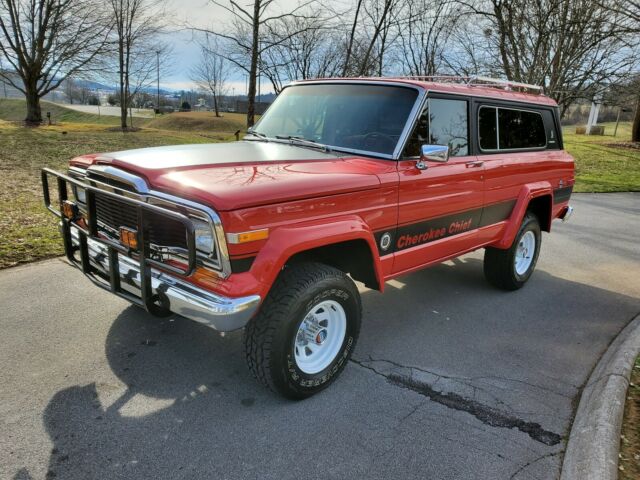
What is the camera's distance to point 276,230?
9.30 feet

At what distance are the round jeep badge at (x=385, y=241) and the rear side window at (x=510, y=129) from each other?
1.58m

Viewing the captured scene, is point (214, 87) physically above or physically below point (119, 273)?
above

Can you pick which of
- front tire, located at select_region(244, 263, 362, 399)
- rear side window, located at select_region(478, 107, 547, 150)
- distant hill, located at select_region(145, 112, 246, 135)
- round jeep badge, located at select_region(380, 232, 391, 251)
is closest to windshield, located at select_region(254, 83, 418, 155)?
round jeep badge, located at select_region(380, 232, 391, 251)

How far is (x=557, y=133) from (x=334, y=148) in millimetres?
3350

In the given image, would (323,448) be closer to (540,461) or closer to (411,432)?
(411,432)

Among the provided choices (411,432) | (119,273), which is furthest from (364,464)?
(119,273)

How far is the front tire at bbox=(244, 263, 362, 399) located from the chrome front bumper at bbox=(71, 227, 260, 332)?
0.81 feet

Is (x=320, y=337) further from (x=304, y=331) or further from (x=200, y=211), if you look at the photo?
(x=200, y=211)

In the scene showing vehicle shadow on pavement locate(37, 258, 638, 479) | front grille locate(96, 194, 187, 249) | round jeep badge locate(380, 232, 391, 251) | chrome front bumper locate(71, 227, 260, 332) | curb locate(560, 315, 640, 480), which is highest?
front grille locate(96, 194, 187, 249)

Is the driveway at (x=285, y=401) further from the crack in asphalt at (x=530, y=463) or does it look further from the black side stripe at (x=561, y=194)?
the black side stripe at (x=561, y=194)

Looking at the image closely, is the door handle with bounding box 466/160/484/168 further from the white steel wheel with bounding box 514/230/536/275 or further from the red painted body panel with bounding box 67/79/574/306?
the white steel wheel with bounding box 514/230/536/275

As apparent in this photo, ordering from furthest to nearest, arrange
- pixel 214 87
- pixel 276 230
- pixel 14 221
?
1. pixel 214 87
2. pixel 14 221
3. pixel 276 230

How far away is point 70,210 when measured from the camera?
11.8 feet

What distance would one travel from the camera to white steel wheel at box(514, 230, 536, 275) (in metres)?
5.61
